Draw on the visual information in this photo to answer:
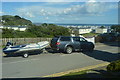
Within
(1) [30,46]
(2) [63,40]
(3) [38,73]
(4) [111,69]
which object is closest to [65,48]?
(2) [63,40]

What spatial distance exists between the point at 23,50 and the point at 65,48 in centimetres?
393

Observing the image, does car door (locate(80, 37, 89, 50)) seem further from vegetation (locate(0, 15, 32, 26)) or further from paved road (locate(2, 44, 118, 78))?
vegetation (locate(0, 15, 32, 26))

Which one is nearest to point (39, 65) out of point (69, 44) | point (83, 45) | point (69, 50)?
point (69, 50)

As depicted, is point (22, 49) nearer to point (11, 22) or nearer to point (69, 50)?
point (69, 50)

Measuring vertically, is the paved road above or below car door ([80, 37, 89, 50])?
below

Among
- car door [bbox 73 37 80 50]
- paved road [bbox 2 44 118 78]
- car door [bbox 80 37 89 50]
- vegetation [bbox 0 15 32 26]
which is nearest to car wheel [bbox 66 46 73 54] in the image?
car door [bbox 73 37 80 50]

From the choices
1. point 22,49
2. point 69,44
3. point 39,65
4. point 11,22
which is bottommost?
point 39,65

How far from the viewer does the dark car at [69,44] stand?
16.0 metres

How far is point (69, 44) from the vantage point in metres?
16.3

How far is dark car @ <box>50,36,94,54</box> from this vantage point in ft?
52.4

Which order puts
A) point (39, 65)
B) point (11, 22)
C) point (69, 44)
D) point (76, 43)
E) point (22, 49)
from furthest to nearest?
point (11, 22) → point (76, 43) → point (69, 44) → point (22, 49) → point (39, 65)

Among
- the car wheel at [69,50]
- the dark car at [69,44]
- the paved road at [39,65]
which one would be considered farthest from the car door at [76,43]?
the paved road at [39,65]

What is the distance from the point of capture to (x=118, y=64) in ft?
25.0

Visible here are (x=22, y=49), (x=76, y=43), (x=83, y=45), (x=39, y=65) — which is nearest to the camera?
(x=39, y=65)
